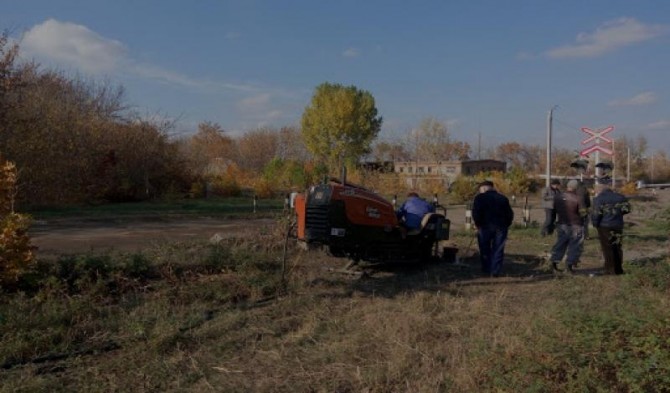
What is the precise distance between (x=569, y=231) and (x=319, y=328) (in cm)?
602

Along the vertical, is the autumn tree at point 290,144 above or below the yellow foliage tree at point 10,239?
above

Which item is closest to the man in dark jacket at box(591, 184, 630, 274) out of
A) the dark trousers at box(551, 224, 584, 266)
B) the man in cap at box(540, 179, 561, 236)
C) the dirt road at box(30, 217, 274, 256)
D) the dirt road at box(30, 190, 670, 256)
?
the dark trousers at box(551, 224, 584, 266)

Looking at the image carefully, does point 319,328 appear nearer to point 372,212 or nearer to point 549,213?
point 372,212

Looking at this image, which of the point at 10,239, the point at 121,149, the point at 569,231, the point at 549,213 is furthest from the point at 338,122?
the point at 10,239

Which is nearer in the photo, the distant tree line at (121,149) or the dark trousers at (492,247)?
the dark trousers at (492,247)

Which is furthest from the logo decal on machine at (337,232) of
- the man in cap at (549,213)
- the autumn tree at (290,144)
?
the autumn tree at (290,144)

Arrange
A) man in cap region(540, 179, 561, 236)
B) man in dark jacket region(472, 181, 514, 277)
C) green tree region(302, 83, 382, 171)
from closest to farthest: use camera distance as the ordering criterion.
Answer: man in dark jacket region(472, 181, 514, 277) < man in cap region(540, 179, 561, 236) < green tree region(302, 83, 382, 171)

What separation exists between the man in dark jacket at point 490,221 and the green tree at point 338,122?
4500cm

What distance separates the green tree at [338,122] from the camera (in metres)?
55.9

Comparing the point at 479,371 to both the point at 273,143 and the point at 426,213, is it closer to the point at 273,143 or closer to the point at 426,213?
the point at 426,213

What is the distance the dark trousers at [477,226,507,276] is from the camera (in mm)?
9977

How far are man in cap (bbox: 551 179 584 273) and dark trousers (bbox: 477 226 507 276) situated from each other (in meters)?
1.15

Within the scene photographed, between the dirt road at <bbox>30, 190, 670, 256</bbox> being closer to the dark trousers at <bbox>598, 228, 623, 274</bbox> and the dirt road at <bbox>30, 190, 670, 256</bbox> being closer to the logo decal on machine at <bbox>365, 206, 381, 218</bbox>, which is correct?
the dark trousers at <bbox>598, 228, 623, 274</bbox>

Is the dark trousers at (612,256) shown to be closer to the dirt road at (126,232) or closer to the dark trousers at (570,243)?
the dark trousers at (570,243)
